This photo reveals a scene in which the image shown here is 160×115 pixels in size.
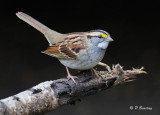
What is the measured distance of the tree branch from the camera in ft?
12.3

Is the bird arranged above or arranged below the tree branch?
above

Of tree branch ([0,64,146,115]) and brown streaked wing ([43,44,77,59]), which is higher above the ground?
brown streaked wing ([43,44,77,59])

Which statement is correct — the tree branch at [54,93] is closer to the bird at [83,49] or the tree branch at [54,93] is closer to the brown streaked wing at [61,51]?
the bird at [83,49]

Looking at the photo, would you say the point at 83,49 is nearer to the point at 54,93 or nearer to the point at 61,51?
the point at 61,51

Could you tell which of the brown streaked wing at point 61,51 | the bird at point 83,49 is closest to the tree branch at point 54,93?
the bird at point 83,49

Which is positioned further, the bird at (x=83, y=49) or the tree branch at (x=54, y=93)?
the bird at (x=83, y=49)

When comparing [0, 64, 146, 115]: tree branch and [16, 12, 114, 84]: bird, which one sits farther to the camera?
[16, 12, 114, 84]: bird

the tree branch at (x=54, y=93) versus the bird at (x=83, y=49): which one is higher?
the bird at (x=83, y=49)

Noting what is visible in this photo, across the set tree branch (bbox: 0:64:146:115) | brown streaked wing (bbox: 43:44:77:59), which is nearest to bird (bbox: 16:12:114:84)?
brown streaked wing (bbox: 43:44:77:59)

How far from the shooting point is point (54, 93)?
13.0ft

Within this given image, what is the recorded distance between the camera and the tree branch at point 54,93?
3742 millimetres

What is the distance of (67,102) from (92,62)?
0.57m

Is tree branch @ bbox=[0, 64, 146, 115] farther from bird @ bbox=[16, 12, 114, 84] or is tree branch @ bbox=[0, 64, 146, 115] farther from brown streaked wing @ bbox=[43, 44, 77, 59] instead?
brown streaked wing @ bbox=[43, 44, 77, 59]

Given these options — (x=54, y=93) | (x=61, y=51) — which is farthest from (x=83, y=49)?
(x=54, y=93)
